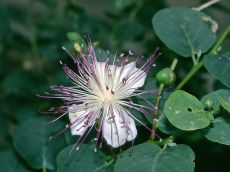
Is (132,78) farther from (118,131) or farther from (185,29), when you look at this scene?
(185,29)

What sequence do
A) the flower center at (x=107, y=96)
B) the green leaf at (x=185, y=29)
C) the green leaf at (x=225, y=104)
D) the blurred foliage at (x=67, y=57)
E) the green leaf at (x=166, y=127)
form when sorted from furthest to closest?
the blurred foliage at (x=67, y=57), the green leaf at (x=185, y=29), the flower center at (x=107, y=96), the green leaf at (x=166, y=127), the green leaf at (x=225, y=104)

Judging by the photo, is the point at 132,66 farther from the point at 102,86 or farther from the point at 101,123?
the point at 101,123

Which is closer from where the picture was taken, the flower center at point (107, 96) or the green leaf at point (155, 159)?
the green leaf at point (155, 159)

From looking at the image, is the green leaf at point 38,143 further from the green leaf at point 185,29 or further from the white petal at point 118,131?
the green leaf at point 185,29

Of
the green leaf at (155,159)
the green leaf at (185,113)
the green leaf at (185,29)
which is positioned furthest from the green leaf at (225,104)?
the green leaf at (185,29)

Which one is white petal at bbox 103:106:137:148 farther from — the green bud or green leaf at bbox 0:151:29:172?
green leaf at bbox 0:151:29:172

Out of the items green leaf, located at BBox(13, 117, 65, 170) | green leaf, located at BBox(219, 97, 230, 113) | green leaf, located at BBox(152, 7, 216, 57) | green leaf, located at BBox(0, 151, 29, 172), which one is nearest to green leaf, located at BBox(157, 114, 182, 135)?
green leaf, located at BBox(219, 97, 230, 113)

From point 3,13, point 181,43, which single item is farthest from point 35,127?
point 3,13

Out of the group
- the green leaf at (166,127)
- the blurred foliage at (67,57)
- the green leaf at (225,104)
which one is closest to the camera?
the green leaf at (225,104)
